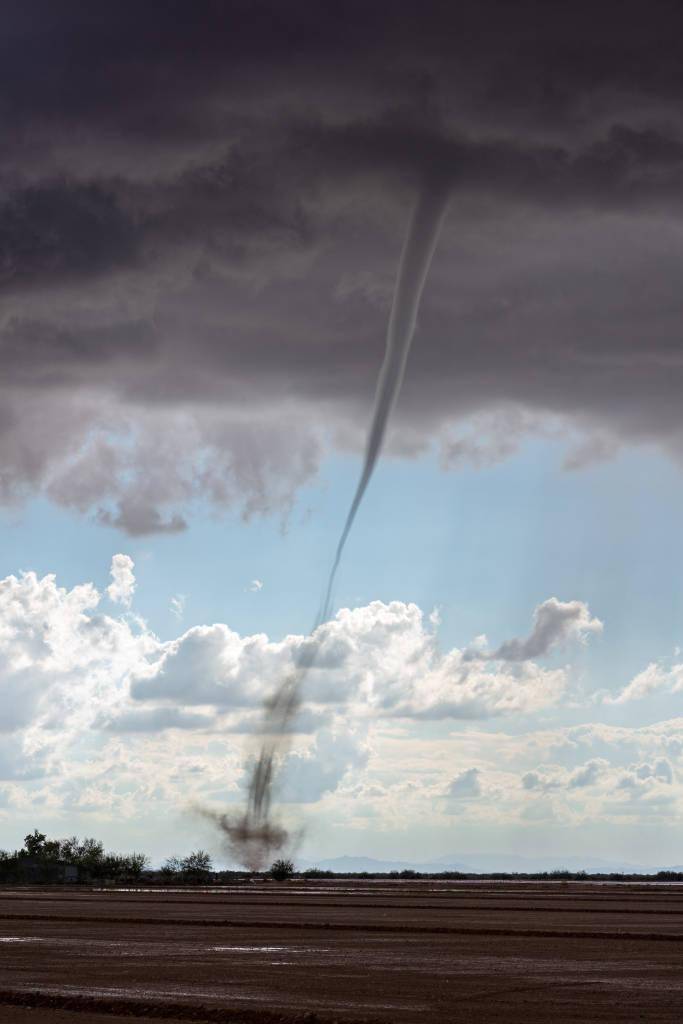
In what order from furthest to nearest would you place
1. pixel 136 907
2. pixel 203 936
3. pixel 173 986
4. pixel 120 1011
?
pixel 136 907 → pixel 203 936 → pixel 173 986 → pixel 120 1011

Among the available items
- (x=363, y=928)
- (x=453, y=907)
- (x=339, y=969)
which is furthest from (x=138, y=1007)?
(x=453, y=907)

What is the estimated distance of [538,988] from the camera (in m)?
46.6

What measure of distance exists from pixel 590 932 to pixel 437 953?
2100 centimetres

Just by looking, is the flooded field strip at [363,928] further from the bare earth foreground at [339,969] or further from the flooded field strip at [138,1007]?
the flooded field strip at [138,1007]

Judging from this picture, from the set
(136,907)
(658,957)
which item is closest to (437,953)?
(658,957)

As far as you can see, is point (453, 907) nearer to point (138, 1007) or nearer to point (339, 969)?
point (339, 969)

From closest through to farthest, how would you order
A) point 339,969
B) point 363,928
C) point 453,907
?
point 339,969 → point 363,928 → point 453,907

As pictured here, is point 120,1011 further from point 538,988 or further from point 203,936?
point 203,936

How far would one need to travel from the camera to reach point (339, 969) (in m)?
54.4

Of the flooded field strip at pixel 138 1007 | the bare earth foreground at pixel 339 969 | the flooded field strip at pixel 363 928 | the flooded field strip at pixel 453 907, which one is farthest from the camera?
the flooded field strip at pixel 453 907

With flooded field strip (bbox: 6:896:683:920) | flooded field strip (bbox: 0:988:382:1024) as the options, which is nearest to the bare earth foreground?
flooded field strip (bbox: 0:988:382:1024)

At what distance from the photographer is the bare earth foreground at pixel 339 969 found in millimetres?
40500

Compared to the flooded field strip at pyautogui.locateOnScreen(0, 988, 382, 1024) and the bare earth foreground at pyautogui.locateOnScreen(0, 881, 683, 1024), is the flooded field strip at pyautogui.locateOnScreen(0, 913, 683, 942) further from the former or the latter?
the flooded field strip at pyautogui.locateOnScreen(0, 988, 382, 1024)

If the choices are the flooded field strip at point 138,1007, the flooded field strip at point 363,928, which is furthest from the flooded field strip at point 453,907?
the flooded field strip at point 138,1007
